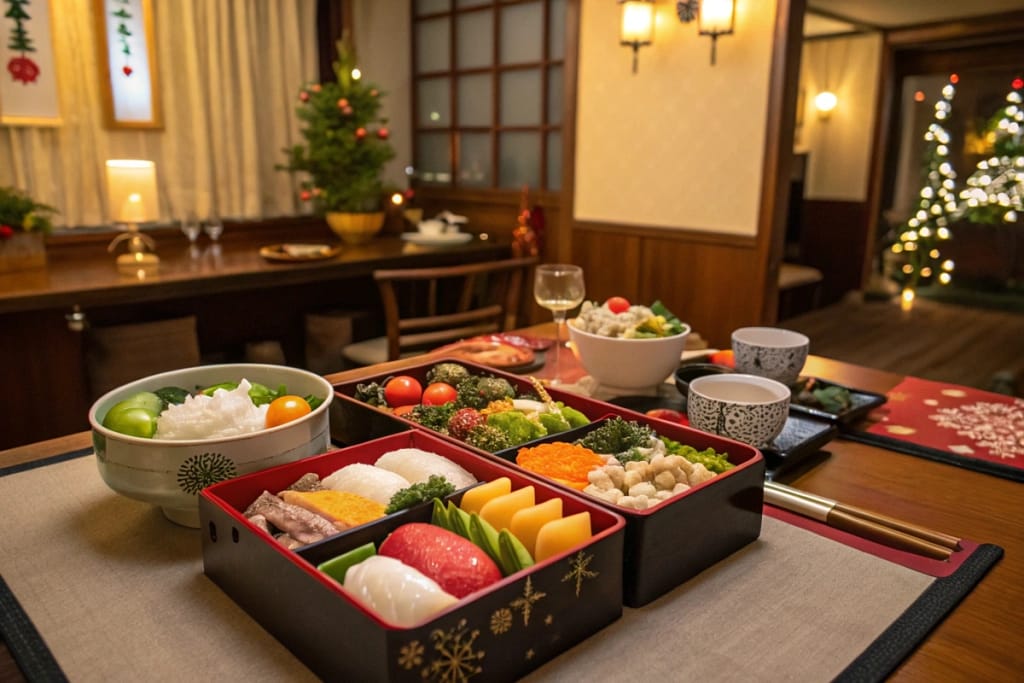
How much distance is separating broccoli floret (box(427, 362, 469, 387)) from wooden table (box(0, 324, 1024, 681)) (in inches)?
8.5

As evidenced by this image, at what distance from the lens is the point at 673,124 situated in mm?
3121

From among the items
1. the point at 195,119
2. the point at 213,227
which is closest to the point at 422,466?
the point at 213,227

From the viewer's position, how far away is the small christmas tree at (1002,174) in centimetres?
527

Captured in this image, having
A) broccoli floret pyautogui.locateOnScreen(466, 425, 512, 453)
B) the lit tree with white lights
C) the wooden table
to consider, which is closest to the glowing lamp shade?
the wooden table

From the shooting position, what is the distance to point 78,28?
2973 mm

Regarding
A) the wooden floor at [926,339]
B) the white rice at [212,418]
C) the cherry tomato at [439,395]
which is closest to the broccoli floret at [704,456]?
the cherry tomato at [439,395]

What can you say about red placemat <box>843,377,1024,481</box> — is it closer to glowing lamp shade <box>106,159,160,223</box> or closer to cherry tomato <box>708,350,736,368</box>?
cherry tomato <box>708,350,736,368</box>

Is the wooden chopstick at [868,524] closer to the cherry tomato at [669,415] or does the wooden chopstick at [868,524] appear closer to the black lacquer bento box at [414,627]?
the cherry tomato at [669,415]

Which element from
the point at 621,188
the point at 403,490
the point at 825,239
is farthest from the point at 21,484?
the point at 825,239

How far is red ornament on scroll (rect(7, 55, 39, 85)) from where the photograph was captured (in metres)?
2.80

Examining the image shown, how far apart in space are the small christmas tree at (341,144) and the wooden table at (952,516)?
2292 millimetres

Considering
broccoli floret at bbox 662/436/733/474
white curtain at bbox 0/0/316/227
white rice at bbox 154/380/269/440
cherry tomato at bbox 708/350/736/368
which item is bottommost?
cherry tomato at bbox 708/350/736/368

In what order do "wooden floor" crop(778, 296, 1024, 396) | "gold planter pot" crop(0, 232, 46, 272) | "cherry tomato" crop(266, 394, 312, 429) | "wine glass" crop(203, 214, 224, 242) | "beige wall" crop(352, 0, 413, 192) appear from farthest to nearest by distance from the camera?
1. "wooden floor" crop(778, 296, 1024, 396)
2. "beige wall" crop(352, 0, 413, 192)
3. "wine glass" crop(203, 214, 224, 242)
4. "gold planter pot" crop(0, 232, 46, 272)
5. "cherry tomato" crop(266, 394, 312, 429)

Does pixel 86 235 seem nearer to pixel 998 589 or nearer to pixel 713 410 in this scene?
pixel 713 410
